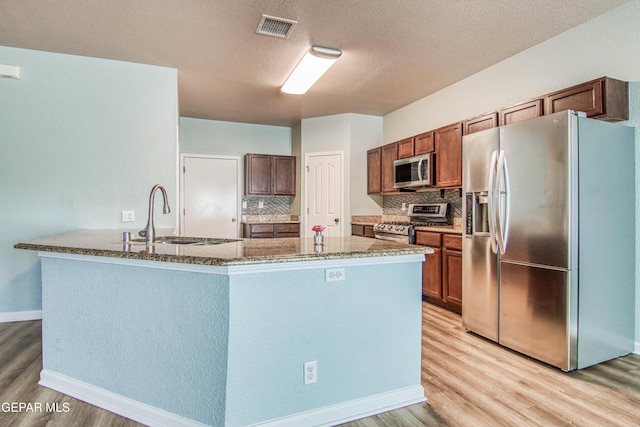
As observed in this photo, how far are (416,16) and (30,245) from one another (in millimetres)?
3080

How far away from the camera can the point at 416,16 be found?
2756 millimetres

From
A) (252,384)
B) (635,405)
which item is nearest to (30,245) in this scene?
(252,384)

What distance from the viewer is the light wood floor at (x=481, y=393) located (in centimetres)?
185

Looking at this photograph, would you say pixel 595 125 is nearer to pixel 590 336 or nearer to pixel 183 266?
pixel 590 336

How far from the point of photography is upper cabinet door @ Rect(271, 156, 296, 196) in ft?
20.1

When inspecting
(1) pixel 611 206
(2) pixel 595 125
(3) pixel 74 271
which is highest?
(2) pixel 595 125

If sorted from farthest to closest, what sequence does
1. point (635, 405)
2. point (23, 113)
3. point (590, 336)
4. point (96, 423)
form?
point (23, 113)
point (590, 336)
point (635, 405)
point (96, 423)

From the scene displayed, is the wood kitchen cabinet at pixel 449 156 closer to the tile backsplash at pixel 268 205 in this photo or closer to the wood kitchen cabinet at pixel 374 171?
the wood kitchen cabinet at pixel 374 171

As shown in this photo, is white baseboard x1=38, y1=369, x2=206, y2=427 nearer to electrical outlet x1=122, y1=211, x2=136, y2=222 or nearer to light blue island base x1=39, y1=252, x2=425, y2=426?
light blue island base x1=39, y1=252, x2=425, y2=426

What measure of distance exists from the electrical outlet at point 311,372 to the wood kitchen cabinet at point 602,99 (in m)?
2.67

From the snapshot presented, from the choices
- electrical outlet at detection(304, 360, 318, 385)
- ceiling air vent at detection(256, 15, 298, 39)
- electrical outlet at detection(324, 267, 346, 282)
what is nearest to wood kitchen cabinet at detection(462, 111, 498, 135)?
ceiling air vent at detection(256, 15, 298, 39)

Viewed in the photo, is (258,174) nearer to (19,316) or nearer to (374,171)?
(374,171)

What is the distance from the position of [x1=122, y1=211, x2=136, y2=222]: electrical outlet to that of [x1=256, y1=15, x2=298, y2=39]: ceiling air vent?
7.32ft

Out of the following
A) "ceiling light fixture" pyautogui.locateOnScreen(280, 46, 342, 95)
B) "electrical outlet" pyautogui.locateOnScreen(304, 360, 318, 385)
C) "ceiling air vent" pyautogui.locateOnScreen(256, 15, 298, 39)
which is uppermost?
"ceiling air vent" pyautogui.locateOnScreen(256, 15, 298, 39)
